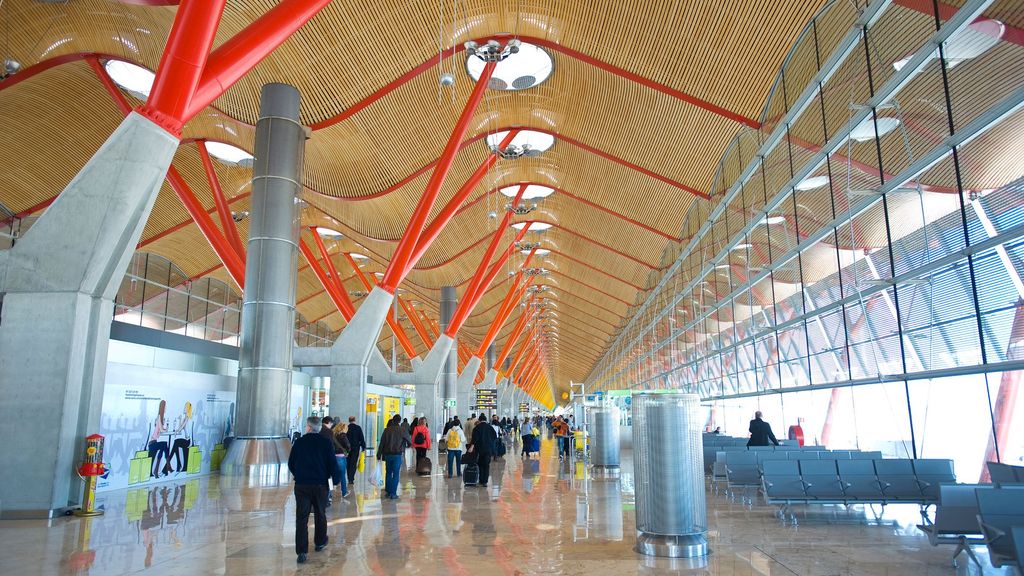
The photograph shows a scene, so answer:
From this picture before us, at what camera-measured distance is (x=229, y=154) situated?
25.3 metres

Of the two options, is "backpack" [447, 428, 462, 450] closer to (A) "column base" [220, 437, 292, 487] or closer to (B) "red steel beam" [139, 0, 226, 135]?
(A) "column base" [220, 437, 292, 487]

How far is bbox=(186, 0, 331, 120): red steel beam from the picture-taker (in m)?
10.3

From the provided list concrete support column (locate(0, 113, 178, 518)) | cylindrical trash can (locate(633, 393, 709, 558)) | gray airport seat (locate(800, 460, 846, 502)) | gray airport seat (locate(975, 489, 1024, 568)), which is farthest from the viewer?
concrete support column (locate(0, 113, 178, 518))

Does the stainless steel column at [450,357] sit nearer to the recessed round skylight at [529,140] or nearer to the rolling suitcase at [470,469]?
the recessed round skylight at [529,140]

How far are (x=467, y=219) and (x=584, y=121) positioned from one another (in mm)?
11569

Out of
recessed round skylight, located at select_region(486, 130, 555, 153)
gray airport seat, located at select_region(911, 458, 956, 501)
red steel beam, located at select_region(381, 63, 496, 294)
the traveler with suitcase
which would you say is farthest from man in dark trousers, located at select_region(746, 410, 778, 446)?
recessed round skylight, located at select_region(486, 130, 555, 153)

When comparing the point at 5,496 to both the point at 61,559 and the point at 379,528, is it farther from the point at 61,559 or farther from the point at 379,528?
the point at 379,528

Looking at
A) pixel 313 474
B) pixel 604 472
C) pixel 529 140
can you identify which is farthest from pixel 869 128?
pixel 529 140

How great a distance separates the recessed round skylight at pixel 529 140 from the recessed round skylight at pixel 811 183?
10862 millimetres

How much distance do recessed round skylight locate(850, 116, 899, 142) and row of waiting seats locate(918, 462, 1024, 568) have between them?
19.9 feet

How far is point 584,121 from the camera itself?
73.3 feet

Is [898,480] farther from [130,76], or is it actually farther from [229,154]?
[229,154]

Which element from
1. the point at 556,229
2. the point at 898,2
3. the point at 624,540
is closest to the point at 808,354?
the point at 898,2

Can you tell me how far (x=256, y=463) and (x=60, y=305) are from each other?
21.1ft
